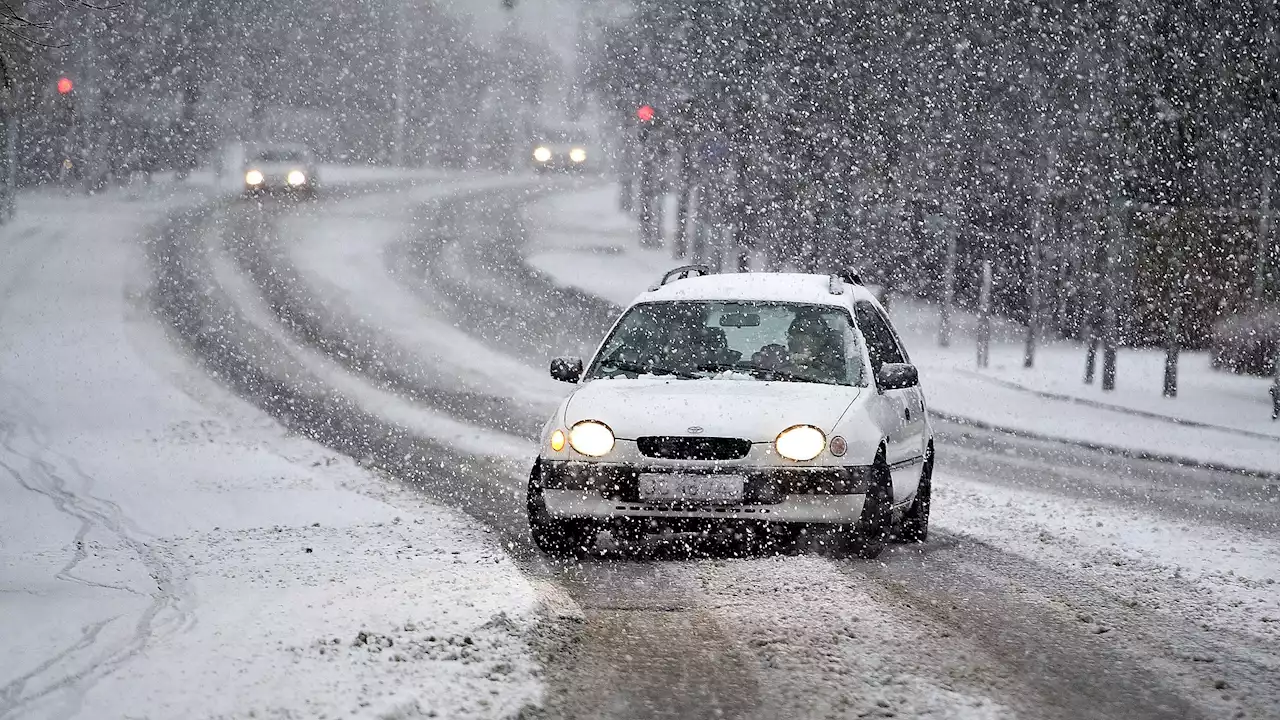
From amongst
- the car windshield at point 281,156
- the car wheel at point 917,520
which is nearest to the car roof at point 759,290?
the car wheel at point 917,520

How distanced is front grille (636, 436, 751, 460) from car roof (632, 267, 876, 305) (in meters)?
1.61

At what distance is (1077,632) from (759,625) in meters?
1.39

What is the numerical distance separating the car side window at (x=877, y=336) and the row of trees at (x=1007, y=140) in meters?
9.64

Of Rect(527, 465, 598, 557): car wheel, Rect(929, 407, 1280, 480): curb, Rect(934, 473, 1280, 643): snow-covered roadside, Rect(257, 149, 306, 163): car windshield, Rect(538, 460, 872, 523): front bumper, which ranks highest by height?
Rect(257, 149, 306, 163): car windshield

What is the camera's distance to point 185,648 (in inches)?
234

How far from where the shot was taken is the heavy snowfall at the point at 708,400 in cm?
592

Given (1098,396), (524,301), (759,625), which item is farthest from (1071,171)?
(759,625)

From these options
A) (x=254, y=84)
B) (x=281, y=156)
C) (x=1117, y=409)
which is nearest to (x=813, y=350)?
(x=1117, y=409)

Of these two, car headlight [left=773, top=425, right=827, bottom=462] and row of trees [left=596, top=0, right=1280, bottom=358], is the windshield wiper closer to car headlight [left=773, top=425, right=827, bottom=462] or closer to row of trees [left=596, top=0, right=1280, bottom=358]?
car headlight [left=773, top=425, right=827, bottom=462]

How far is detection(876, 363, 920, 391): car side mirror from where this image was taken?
823 centimetres

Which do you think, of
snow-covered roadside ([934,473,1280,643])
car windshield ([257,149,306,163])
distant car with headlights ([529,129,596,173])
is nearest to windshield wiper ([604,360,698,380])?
snow-covered roadside ([934,473,1280,643])

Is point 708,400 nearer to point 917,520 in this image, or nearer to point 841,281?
point 917,520

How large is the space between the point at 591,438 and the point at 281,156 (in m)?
35.2

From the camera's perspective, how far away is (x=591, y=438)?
7578mm
